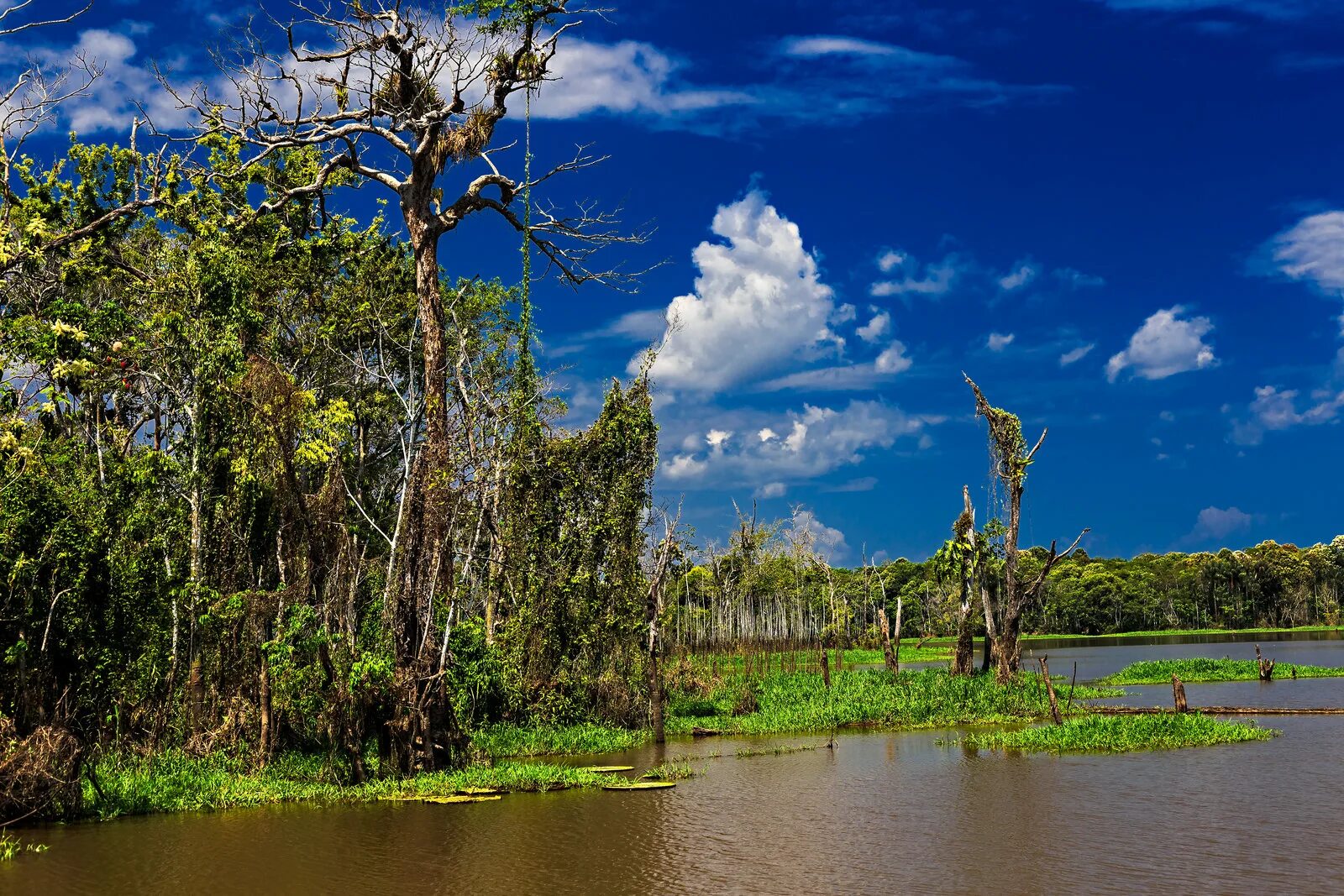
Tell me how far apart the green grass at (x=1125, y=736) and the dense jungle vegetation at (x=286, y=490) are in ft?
25.7

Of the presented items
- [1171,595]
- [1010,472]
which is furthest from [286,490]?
[1171,595]

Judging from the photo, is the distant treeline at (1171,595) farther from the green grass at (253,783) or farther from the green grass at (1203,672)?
the green grass at (253,783)

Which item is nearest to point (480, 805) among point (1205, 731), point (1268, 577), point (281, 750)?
point (281, 750)

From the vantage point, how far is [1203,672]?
38.1m

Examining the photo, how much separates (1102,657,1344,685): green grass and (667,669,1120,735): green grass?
34.7ft

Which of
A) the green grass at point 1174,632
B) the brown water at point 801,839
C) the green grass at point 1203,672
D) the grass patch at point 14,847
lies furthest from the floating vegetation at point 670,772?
the green grass at point 1174,632

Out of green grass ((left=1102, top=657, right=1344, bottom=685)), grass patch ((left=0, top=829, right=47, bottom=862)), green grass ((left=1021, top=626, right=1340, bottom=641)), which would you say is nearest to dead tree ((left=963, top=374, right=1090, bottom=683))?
green grass ((left=1102, top=657, right=1344, bottom=685))

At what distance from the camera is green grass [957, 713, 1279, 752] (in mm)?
20625

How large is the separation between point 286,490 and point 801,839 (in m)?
11.2

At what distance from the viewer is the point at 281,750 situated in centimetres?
1856

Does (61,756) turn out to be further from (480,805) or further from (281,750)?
(480,805)

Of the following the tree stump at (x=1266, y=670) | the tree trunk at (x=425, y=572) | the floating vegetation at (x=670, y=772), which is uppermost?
the tree trunk at (x=425, y=572)

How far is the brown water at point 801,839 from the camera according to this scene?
11.5m

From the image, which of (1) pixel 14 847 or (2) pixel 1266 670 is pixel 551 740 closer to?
(1) pixel 14 847
